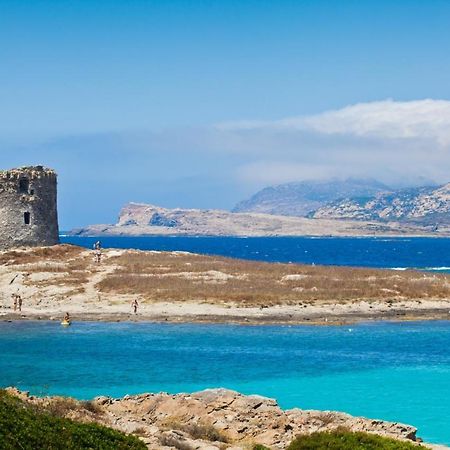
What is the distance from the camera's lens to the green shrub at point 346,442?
17.8 m

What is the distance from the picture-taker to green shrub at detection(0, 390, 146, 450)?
14.9m

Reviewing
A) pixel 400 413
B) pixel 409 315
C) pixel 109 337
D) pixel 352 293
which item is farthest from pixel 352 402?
pixel 352 293

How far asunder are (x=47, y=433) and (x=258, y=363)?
24.5m

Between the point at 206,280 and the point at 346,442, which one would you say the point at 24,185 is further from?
the point at 346,442

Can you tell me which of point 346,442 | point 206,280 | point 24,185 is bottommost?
point 346,442

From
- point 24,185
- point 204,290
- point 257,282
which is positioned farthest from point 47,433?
point 24,185

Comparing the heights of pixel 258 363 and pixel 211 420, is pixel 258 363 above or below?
below

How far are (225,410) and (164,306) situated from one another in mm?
33363

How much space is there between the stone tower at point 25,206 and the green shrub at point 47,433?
2213 inches

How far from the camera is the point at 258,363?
129 ft

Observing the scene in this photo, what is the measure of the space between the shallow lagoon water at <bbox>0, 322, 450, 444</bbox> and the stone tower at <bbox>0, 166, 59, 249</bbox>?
70.5 feet

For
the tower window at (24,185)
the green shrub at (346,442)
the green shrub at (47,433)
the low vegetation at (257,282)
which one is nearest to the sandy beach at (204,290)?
the low vegetation at (257,282)

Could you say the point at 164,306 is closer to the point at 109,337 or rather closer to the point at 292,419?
the point at 109,337

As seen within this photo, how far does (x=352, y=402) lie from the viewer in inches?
1248
